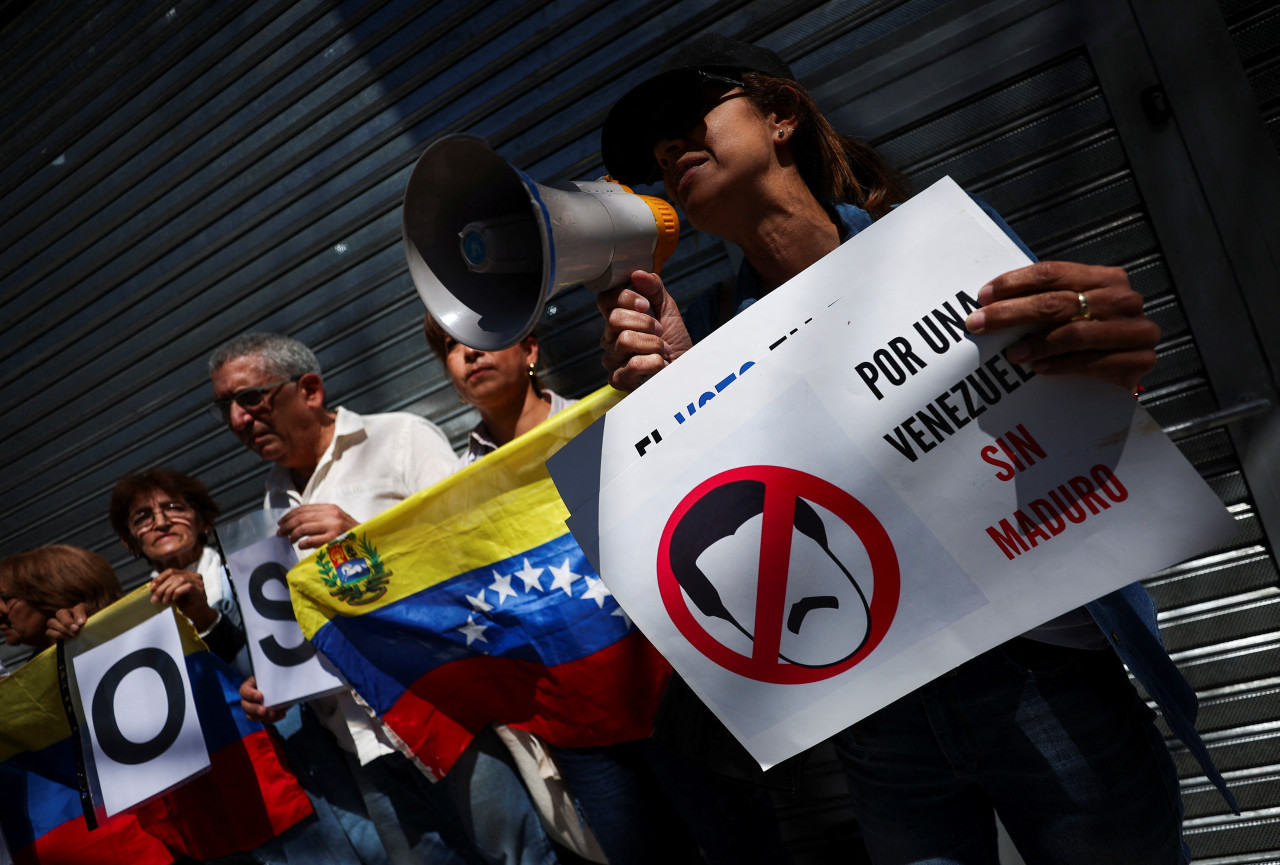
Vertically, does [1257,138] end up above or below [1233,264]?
above

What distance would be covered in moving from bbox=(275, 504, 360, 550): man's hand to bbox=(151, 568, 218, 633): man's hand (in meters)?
0.54

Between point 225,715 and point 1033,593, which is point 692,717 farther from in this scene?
point 225,715

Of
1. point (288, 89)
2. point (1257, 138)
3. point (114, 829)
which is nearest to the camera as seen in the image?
point (1257, 138)

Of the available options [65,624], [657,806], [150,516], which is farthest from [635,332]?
[65,624]

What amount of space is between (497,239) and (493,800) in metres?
2.20

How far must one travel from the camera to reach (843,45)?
10.3 ft

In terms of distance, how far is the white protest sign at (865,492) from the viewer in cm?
122

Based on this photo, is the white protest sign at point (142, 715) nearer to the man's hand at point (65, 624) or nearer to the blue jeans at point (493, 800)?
the man's hand at point (65, 624)

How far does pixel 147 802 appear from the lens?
133 inches

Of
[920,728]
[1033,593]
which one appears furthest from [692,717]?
[1033,593]

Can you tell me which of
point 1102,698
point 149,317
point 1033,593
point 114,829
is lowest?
point 114,829

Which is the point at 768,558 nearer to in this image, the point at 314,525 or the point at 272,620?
the point at 314,525

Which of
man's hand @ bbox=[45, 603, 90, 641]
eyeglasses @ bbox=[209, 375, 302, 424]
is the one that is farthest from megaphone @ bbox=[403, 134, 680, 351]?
man's hand @ bbox=[45, 603, 90, 641]

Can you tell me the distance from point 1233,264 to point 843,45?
5.07ft
